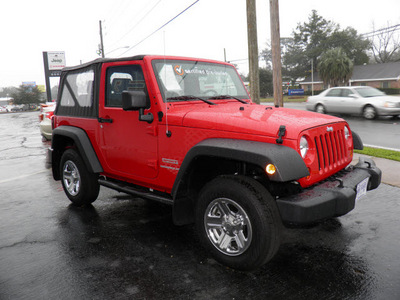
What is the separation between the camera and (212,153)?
3.02m

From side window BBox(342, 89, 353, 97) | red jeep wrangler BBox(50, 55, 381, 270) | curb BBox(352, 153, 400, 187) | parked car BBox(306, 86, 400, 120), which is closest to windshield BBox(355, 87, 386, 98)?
parked car BBox(306, 86, 400, 120)

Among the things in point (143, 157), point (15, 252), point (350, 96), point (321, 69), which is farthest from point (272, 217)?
point (321, 69)

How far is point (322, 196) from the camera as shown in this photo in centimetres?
282

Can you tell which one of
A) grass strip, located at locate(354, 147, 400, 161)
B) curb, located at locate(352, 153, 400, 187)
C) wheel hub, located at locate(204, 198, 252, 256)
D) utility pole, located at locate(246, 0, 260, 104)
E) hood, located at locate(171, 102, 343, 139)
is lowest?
curb, located at locate(352, 153, 400, 187)

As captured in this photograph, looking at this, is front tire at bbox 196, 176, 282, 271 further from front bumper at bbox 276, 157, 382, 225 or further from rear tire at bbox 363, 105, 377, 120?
rear tire at bbox 363, 105, 377, 120

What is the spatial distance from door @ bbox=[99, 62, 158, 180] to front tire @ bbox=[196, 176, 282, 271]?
86cm

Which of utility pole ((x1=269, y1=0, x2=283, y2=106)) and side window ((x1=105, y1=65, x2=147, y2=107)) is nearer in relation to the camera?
side window ((x1=105, y1=65, x2=147, y2=107))

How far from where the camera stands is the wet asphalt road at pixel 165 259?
9.20 feet

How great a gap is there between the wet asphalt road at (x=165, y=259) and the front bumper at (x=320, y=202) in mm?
578

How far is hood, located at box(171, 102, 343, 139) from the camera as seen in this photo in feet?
9.68

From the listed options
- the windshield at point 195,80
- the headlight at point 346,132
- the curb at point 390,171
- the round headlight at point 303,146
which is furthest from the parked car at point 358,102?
the round headlight at point 303,146

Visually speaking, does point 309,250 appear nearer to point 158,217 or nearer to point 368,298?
point 368,298

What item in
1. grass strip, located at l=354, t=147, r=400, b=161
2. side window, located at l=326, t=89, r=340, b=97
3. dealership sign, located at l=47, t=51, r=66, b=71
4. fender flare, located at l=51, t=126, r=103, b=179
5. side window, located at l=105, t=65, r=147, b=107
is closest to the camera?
side window, located at l=105, t=65, r=147, b=107

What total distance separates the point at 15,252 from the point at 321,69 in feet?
176
